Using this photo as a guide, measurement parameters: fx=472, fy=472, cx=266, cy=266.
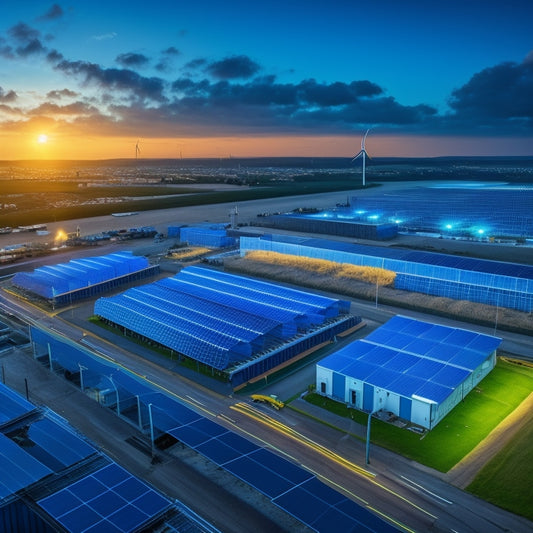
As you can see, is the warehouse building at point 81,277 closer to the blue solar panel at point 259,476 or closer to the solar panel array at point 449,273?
the solar panel array at point 449,273

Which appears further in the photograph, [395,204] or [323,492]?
[395,204]

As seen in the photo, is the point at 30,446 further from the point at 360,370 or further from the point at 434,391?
the point at 434,391

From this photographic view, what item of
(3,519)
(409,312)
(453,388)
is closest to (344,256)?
(409,312)

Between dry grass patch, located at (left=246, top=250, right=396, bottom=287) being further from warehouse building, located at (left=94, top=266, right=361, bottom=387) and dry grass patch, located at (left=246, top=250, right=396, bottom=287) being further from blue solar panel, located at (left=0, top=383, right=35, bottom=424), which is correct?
blue solar panel, located at (left=0, top=383, right=35, bottom=424)

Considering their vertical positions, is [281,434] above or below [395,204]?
below

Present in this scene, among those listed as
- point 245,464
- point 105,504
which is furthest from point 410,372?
point 105,504

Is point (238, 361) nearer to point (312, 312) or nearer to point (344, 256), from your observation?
point (312, 312)

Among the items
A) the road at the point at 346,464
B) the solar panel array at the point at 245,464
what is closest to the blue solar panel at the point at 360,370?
the road at the point at 346,464
